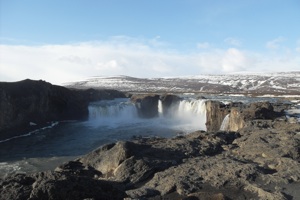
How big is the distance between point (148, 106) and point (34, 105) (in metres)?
19.8

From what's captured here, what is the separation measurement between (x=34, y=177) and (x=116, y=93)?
66.8 meters

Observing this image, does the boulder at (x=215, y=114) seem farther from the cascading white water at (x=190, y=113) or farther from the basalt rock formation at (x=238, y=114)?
the cascading white water at (x=190, y=113)

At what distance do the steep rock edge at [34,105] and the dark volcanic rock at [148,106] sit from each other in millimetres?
9217

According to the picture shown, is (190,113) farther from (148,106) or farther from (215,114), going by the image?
(215,114)

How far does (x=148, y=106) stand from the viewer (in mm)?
57812

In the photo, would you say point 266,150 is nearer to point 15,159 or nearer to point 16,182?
point 16,182

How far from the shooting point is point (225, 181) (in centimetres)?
1383

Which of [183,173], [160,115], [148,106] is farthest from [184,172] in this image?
[148,106]

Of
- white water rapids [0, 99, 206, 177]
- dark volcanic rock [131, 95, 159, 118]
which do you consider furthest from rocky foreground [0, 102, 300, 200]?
dark volcanic rock [131, 95, 159, 118]

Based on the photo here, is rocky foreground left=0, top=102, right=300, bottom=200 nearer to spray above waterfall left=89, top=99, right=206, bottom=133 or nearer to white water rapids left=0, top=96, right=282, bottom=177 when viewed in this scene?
white water rapids left=0, top=96, right=282, bottom=177

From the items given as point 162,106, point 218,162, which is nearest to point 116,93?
point 162,106

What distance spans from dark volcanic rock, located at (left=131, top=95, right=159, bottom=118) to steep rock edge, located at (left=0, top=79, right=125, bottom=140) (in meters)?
9.22

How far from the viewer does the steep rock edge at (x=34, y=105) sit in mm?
39219

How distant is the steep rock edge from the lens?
1544 inches
